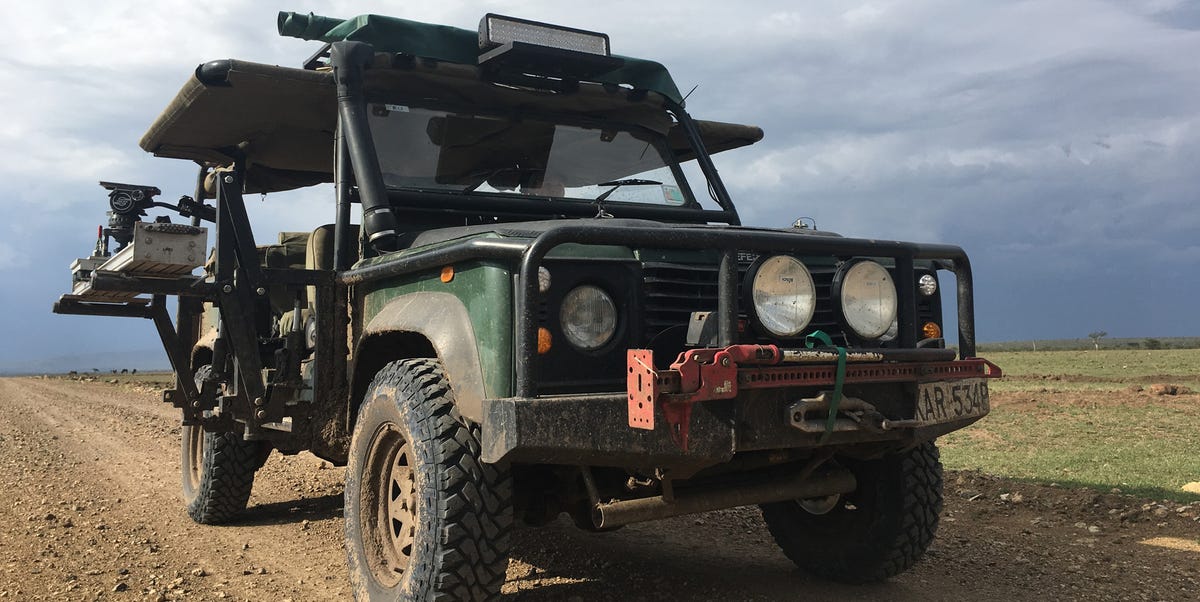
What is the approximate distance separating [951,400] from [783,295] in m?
0.80

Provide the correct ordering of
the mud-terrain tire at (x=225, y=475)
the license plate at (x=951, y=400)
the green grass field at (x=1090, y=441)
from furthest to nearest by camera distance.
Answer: the green grass field at (x=1090, y=441) < the mud-terrain tire at (x=225, y=475) < the license plate at (x=951, y=400)

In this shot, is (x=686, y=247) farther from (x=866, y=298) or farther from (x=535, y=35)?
(x=535, y=35)

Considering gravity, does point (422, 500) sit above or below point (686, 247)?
below

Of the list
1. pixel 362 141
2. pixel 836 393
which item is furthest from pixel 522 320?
pixel 362 141

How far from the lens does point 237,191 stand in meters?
5.16

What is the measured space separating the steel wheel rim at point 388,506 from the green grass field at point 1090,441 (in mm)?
5474

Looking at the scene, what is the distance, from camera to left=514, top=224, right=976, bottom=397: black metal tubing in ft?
9.86

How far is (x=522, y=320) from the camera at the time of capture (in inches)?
119

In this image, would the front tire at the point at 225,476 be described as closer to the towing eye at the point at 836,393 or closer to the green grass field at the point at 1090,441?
the towing eye at the point at 836,393

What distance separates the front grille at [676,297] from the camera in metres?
3.36

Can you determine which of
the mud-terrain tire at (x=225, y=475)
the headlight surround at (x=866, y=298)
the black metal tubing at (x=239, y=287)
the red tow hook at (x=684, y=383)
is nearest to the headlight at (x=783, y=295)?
the headlight surround at (x=866, y=298)

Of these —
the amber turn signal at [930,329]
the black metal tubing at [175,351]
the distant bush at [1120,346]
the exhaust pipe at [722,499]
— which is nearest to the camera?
the exhaust pipe at [722,499]

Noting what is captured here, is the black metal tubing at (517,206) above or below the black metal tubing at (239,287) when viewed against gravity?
above

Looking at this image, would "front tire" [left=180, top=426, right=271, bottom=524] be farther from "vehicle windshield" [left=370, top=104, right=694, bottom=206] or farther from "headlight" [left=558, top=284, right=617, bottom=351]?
"headlight" [left=558, top=284, right=617, bottom=351]
